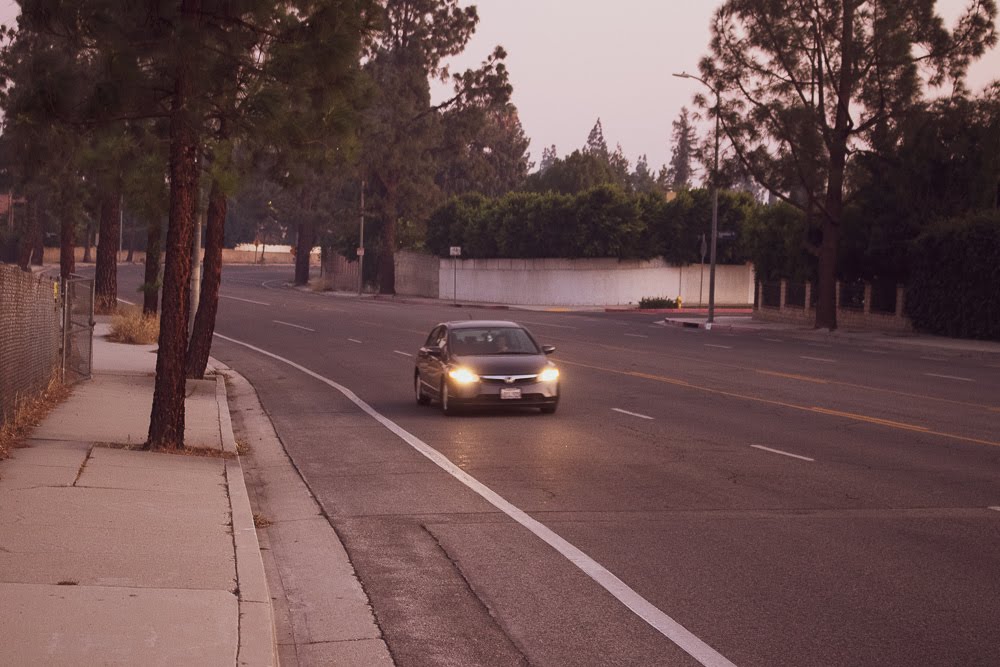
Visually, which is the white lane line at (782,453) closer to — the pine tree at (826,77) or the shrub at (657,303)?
the pine tree at (826,77)

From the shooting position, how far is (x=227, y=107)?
47.7ft

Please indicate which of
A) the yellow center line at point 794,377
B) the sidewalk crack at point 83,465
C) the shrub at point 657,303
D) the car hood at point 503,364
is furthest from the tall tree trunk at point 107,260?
the shrub at point 657,303

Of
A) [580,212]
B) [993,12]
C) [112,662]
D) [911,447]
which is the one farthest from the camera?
[580,212]

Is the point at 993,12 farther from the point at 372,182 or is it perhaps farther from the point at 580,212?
the point at 372,182

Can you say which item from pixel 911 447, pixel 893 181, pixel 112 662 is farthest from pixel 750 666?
pixel 893 181

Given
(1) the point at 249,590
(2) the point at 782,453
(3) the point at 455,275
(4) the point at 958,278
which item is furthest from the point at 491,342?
(3) the point at 455,275

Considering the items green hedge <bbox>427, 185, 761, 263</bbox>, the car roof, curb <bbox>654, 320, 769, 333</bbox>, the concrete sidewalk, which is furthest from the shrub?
the concrete sidewalk

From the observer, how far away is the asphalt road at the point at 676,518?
749cm

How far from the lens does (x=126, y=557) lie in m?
8.70

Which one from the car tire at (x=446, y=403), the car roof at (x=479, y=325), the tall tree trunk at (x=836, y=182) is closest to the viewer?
the car tire at (x=446, y=403)

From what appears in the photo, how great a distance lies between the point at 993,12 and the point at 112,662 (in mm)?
44044

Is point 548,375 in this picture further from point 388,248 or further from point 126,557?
point 388,248

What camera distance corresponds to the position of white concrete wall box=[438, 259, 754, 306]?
2881 inches

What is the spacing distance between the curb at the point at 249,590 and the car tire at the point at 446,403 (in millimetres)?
6645
